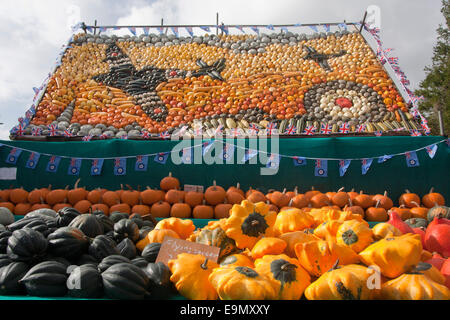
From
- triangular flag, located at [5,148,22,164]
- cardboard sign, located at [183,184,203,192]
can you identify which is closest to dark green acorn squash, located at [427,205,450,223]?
cardboard sign, located at [183,184,203,192]

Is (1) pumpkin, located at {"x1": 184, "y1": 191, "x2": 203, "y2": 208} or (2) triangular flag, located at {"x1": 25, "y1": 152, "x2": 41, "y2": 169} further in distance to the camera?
(2) triangular flag, located at {"x1": 25, "y1": 152, "x2": 41, "y2": 169}

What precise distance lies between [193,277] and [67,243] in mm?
822

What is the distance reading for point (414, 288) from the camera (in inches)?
55.2

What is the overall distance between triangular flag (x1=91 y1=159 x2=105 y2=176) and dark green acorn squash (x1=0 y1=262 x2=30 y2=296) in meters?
4.08

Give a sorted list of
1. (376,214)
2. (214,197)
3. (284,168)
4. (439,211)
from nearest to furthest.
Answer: (439,211) → (376,214) → (214,197) → (284,168)

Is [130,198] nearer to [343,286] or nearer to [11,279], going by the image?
[11,279]

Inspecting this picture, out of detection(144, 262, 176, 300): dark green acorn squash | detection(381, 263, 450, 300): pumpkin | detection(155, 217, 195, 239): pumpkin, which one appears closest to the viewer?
detection(381, 263, 450, 300): pumpkin

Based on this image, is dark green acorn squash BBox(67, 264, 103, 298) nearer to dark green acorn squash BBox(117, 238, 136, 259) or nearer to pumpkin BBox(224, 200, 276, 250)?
dark green acorn squash BBox(117, 238, 136, 259)

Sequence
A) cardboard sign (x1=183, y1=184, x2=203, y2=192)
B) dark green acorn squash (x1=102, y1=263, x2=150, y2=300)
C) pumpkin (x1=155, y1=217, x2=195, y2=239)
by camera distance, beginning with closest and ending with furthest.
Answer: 1. dark green acorn squash (x1=102, y1=263, x2=150, y2=300)
2. pumpkin (x1=155, y1=217, x2=195, y2=239)
3. cardboard sign (x1=183, y1=184, x2=203, y2=192)

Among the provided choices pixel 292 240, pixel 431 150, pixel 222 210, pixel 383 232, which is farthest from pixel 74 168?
pixel 431 150

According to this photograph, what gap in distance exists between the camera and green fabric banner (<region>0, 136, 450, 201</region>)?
5633mm

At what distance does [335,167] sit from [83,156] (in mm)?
4457

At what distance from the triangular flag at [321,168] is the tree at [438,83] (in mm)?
23135
